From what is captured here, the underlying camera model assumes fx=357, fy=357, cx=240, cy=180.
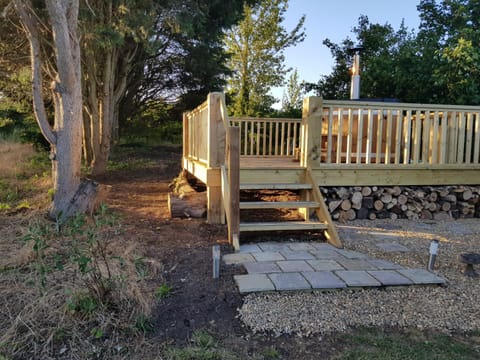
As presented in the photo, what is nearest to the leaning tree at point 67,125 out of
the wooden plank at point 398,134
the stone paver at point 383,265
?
the stone paver at point 383,265

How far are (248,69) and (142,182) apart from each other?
8.99 m

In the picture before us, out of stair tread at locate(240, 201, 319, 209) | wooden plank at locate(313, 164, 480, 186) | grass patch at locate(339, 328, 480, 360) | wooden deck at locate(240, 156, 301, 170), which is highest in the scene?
wooden deck at locate(240, 156, 301, 170)

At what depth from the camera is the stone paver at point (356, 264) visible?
311 centimetres

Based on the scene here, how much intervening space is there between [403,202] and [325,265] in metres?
2.55

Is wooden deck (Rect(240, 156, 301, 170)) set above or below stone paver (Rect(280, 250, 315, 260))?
above

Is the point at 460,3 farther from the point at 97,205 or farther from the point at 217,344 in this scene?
the point at 217,344

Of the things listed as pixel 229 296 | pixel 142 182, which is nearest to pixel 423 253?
pixel 229 296

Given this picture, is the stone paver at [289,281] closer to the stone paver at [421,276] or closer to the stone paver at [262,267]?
the stone paver at [262,267]

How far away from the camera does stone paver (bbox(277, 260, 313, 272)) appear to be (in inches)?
119

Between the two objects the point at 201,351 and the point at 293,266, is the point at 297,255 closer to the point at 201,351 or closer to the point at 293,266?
the point at 293,266

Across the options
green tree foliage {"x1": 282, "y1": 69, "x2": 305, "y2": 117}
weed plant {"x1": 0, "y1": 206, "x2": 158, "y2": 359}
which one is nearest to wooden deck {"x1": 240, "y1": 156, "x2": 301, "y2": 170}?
weed plant {"x1": 0, "y1": 206, "x2": 158, "y2": 359}

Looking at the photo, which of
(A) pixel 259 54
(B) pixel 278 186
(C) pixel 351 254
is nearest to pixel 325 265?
(C) pixel 351 254

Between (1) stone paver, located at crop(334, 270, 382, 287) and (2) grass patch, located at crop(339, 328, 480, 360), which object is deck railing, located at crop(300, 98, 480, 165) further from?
(2) grass patch, located at crop(339, 328, 480, 360)

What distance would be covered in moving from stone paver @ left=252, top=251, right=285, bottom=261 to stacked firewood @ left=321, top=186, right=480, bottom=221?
173 cm
